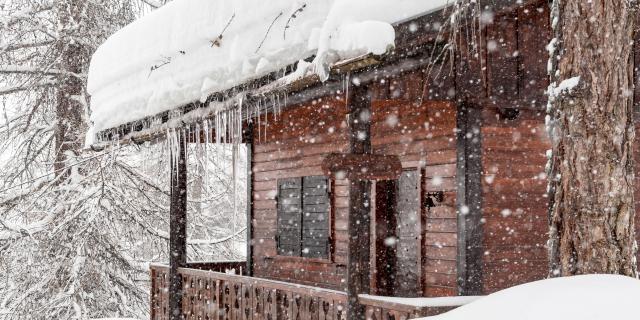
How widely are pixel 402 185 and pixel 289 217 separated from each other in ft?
9.39

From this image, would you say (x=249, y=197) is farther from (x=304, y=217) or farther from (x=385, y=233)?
(x=385, y=233)

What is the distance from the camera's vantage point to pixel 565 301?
425cm

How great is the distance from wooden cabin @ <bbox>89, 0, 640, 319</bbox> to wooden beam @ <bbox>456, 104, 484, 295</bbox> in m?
0.01

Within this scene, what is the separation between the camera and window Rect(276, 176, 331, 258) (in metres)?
11.4

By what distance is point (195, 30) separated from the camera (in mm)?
9344

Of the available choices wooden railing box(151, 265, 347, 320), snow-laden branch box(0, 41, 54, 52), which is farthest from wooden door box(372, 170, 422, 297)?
snow-laden branch box(0, 41, 54, 52)

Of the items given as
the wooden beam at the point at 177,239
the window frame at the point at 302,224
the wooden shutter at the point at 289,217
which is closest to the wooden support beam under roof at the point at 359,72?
the wooden beam at the point at 177,239


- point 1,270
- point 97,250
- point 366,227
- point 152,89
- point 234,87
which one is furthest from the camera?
point 1,270

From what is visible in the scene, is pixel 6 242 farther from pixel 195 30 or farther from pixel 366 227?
A: pixel 366 227

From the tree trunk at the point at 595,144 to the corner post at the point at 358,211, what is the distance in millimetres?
2129

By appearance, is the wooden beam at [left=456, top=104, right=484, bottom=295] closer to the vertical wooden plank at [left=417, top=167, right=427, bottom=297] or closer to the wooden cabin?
the wooden cabin

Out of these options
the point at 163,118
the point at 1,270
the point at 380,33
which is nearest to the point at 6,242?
the point at 1,270

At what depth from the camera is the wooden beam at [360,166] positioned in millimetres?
6688

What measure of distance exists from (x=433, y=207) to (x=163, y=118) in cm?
380
